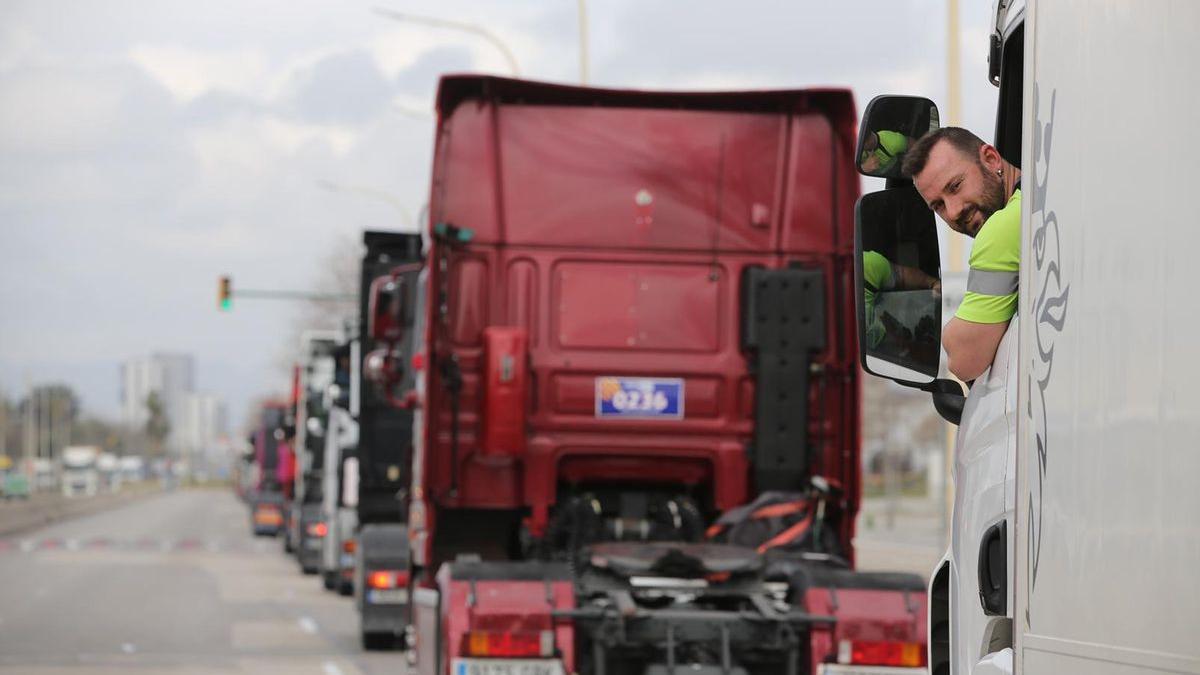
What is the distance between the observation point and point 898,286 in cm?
454

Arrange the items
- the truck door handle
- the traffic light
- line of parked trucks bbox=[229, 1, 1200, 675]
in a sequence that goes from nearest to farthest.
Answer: the truck door handle
line of parked trucks bbox=[229, 1, 1200, 675]
the traffic light

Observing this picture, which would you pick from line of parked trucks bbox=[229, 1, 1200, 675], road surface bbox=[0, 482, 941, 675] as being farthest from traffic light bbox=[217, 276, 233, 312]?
line of parked trucks bbox=[229, 1, 1200, 675]

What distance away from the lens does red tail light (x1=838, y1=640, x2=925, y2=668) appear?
9453 mm

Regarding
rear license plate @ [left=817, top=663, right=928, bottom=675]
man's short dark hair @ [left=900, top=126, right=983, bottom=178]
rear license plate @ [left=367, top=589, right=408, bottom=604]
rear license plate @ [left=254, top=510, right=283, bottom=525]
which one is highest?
man's short dark hair @ [left=900, top=126, right=983, bottom=178]

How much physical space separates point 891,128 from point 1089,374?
130cm

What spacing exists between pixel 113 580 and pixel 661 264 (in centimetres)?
2359

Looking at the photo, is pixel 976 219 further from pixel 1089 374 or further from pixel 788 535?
pixel 788 535

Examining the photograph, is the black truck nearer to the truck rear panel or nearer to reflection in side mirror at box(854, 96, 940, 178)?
the truck rear panel

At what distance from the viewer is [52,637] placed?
68.7 ft

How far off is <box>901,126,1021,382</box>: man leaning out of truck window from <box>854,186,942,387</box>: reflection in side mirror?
6cm

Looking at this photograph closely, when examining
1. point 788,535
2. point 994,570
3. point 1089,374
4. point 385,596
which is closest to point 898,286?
point 994,570

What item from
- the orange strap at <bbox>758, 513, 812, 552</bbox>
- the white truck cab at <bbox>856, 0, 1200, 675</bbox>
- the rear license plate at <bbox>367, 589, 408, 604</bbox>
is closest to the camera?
the white truck cab at <bbox>856, 0, 1200, 675</bbox>

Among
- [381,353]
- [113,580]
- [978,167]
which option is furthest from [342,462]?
[978,167]

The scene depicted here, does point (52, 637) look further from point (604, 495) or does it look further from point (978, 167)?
point (978, 167)
